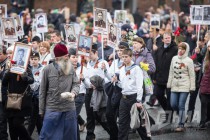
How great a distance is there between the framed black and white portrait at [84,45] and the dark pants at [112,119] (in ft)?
3.04

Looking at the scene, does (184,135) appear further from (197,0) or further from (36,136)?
(197,0)

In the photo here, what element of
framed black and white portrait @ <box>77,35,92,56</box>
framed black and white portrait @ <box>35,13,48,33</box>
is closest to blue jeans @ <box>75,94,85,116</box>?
framed black and white portrait @ <box>77,35,92,56</box>

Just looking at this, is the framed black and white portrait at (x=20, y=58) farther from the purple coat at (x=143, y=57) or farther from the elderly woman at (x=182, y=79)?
the elderly woman at (x=182, y=79)

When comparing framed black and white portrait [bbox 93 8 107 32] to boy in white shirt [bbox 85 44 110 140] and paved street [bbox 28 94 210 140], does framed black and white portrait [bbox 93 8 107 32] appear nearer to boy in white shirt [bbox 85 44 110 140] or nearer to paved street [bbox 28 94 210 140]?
boy in white shirt [bbox 85 44 110 140]

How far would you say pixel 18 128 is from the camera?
12.3 meters

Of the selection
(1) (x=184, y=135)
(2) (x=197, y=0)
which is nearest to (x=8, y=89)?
(1) (x=184, y=135)

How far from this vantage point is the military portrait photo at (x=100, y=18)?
556 inches

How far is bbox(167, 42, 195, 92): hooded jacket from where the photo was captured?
1438 centimetres

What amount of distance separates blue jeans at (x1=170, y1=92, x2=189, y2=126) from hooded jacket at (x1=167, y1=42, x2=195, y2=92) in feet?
0.35

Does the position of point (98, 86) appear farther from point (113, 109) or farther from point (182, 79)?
point (182, 79)

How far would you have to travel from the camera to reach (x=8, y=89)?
485 inches

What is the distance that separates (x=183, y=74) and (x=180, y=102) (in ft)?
1.75

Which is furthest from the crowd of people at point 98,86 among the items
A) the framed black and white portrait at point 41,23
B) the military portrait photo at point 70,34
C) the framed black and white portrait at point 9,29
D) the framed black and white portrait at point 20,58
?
the framed black and white portrait at point 41,23

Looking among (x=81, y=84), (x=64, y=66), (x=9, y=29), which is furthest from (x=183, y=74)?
(x=9, y=29)
